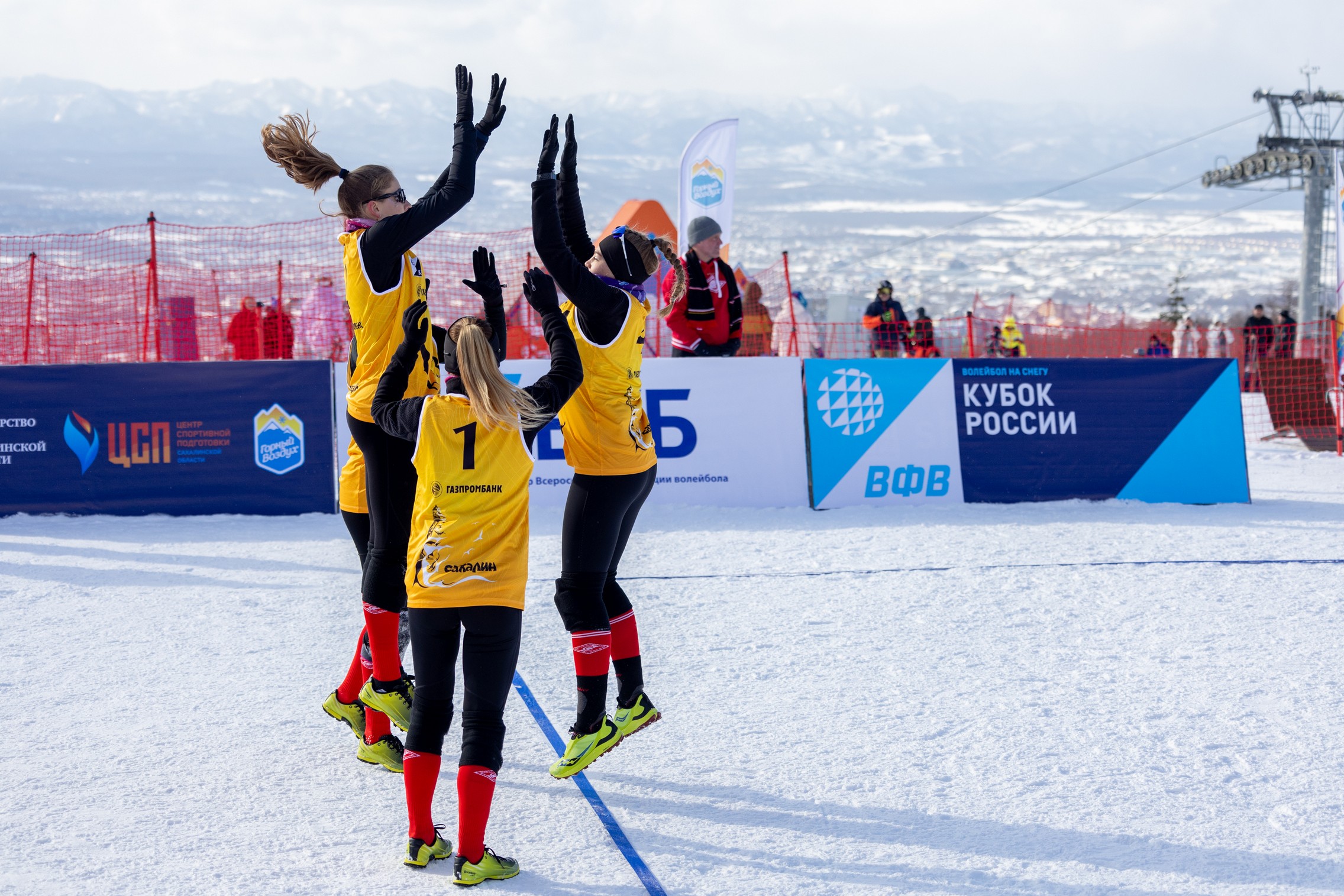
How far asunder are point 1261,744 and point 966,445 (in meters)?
5.15

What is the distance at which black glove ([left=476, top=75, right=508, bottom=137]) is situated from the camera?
3623 millimetres

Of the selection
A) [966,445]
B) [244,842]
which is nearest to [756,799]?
[244,842]

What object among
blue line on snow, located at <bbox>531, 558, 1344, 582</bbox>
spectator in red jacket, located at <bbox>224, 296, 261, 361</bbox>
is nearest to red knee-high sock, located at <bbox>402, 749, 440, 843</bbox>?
blue line on snow, located at <bbox>531, 558, 1344, 582</bbox>

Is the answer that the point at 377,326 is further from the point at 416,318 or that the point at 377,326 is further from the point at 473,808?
the point at 473,808

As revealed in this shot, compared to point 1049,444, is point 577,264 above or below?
above

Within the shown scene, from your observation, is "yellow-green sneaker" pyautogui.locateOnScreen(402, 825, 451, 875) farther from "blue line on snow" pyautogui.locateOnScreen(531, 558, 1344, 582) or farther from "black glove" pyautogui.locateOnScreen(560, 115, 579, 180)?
"blue line on snow" pyautogui.locateOnScreen(531, 558, 1344, 582)

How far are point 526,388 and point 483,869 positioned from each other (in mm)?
1408

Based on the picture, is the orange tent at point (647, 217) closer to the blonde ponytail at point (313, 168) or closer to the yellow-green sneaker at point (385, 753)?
the blonde ponytail at point (313, 168)

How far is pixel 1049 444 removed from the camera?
8984 millimetres

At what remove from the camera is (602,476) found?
386cm

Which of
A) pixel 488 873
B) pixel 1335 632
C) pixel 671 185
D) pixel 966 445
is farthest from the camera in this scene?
pixel 671 185

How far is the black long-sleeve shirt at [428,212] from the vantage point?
348cm

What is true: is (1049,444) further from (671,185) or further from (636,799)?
(671,185)

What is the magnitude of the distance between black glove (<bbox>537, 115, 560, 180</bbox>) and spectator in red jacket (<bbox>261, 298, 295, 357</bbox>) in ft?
31.2
